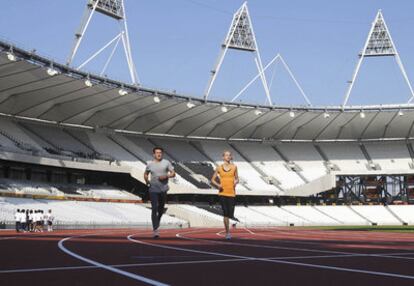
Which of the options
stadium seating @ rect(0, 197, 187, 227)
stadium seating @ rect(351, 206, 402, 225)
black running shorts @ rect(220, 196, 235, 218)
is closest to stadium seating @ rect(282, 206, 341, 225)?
stadium seating @ rect(351, 206, 402, 225)

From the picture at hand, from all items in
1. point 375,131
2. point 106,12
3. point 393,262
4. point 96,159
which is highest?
point 106,12

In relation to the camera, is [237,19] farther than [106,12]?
Yes

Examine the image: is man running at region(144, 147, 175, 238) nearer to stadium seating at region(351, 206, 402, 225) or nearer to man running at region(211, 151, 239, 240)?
man running at region(211, 151, 239, 240)

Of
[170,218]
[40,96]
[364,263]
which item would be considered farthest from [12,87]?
[364,263]

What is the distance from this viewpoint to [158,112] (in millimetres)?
56062

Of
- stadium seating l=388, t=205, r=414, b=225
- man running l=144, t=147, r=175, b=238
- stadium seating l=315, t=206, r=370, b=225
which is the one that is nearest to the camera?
man running l=144, t=147, r=175, b=238

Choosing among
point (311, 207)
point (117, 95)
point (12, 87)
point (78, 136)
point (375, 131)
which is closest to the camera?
point (12, 87)

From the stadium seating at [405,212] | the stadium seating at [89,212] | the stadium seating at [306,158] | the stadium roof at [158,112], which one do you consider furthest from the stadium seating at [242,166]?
the stadium seating at [89,212]

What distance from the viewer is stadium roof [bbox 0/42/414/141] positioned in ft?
143

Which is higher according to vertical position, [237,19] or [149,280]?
[237,19]

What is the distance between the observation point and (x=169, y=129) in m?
61.5

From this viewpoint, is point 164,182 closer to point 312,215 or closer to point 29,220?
point 29,220

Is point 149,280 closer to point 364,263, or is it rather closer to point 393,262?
point 364,263

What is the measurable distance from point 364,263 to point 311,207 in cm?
5651
